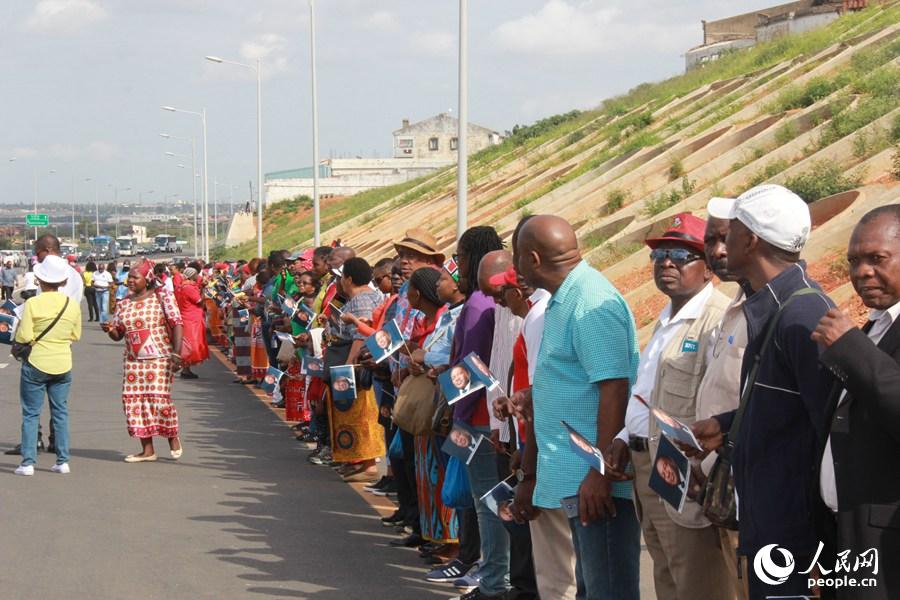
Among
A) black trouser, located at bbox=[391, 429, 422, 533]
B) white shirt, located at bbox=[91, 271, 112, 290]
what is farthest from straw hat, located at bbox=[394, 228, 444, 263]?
white shirt, located at bbox=[91, 271, 112, 290]

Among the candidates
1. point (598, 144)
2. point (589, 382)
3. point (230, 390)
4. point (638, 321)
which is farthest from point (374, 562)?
point (598, 144)

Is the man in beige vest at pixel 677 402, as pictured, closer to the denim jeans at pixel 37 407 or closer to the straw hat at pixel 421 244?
the straw hat at pixel 421 244

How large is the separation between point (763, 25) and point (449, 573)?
42886mm

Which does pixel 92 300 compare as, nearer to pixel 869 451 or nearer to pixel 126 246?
pixel 869 451

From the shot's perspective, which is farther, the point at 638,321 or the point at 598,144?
the point at 598,144

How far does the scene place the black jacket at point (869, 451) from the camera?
3.55 metres

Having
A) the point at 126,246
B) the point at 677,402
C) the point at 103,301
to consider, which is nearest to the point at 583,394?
the point at 677,402

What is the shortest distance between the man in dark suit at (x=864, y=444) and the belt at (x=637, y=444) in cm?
125

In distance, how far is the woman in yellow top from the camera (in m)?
11.4

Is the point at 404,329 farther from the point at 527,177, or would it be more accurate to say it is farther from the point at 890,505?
the point at 527,177

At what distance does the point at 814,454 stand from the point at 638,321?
1160cm

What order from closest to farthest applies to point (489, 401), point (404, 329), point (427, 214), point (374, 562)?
point (489, 401) < point (374, 562) < point (404, 329) < point (427, 214)

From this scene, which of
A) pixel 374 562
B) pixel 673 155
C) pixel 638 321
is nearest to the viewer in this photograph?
pixel 374 562

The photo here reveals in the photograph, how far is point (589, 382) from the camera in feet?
17.1
